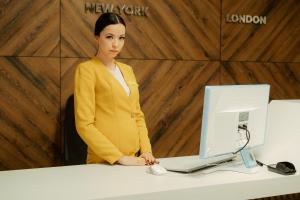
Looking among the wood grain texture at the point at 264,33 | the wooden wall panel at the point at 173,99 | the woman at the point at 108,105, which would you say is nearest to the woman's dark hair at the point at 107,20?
the woman at the point at 108,105

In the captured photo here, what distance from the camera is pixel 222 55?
4703 millimetres

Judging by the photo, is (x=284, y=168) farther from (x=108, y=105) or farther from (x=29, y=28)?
(x=29, y=28)

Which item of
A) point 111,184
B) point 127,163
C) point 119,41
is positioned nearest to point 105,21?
point 119,41

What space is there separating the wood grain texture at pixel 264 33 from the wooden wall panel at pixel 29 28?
74.9 inches

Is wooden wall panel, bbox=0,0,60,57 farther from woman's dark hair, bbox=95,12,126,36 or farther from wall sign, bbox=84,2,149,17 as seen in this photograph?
woman's dark hair, bbox=95,12,126,36

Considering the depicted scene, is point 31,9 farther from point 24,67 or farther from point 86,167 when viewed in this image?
point 86,167

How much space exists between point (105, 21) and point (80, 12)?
4.07 ft

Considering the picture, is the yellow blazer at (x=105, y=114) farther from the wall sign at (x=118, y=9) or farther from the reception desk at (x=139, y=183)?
the wall sign at (x=118, y=9)

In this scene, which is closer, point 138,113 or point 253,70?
point 138,113

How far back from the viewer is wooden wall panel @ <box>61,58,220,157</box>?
436 centimetres

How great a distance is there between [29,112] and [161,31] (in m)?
1.58

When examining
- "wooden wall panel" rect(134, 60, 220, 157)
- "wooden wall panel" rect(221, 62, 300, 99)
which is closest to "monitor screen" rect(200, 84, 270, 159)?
"wooden wall panel" rect(134, 60, 220, 157)

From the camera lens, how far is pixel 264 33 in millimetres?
4910

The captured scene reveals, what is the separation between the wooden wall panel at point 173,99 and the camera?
14.3 ft
